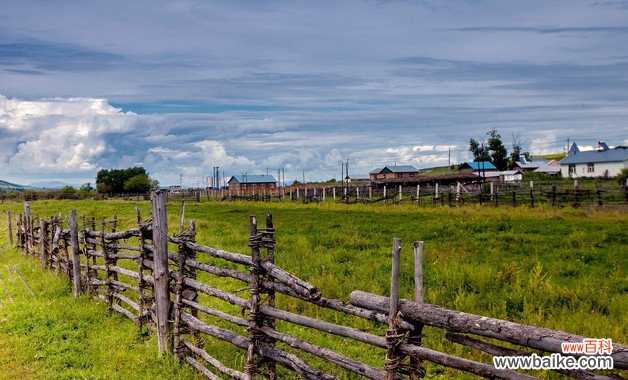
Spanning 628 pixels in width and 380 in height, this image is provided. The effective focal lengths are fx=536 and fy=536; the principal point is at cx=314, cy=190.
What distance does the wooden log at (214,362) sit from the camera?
21.9 feet

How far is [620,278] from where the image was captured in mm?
12055

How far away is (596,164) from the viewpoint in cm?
7494

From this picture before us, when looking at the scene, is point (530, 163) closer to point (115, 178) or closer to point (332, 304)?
point (115, 178)

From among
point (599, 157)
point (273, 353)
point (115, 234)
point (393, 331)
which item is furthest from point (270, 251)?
point (599, 157)

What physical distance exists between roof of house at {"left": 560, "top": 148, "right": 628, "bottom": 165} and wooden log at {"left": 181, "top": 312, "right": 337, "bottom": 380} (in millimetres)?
75971

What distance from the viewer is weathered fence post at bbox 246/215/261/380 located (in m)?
6.37

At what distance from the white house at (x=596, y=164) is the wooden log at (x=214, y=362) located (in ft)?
238

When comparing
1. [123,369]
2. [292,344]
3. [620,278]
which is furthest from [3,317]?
[620,278]

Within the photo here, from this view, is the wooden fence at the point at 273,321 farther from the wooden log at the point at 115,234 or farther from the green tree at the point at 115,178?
the green tree at the point at 115,178

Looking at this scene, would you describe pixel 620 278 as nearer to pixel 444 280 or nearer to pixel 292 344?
pixel 444 280

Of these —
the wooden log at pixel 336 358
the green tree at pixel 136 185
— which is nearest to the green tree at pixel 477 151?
the green tree at pixel 136 185

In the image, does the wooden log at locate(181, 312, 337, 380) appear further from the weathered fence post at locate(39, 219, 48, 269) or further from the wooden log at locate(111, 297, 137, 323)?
the weathered fence post at locate(39, 219, 48, 269)

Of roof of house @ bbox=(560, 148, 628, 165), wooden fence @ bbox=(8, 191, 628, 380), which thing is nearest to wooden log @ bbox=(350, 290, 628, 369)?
wooden fence @ bbox=(8, 191, 628, 380)

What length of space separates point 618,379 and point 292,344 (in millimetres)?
3463
